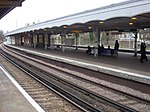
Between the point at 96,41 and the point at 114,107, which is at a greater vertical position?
the point at 96,41

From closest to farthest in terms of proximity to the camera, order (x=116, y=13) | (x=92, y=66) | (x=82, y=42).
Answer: (x=116, y=13) → (x=92, y=66) → (x=82, y=42)

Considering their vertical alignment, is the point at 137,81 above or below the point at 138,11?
below

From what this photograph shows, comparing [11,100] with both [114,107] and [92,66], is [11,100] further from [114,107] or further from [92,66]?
[92,66]

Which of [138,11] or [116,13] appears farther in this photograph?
[116,13]

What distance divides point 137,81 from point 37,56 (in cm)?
1954

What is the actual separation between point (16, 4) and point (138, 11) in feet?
22.0

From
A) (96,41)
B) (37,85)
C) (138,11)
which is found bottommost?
(37,85)

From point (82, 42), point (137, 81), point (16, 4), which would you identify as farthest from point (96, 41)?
point (82, 42)

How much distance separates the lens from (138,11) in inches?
456

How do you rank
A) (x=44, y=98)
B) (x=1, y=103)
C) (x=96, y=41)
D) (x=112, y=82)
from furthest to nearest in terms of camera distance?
(x=96, y=41) → (x=112, y=82) → (x=44, y=98) → (x=1, y=103)

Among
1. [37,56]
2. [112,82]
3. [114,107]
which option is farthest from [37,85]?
[37,56]

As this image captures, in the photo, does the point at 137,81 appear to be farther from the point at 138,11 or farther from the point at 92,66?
the point at 92,66

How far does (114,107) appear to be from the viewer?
8289 millimetres

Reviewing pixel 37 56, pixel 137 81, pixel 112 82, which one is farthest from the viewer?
pixel 37 56
